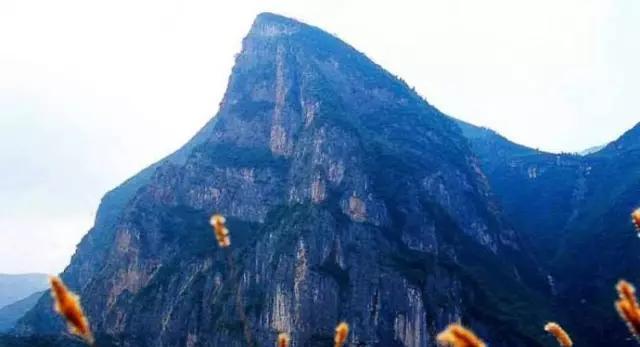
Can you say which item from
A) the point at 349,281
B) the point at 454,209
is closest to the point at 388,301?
the point at 349,281

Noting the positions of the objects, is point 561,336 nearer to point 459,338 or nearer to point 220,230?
point 459,338

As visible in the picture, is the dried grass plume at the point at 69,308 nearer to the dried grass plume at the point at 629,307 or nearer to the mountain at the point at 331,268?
the dried grass plume at the point at 629,307

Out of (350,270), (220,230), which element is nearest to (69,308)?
(220,230)

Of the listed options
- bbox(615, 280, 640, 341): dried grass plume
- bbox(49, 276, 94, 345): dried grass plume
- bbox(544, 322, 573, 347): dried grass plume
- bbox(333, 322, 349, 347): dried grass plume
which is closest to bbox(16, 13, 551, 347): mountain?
bbox(333, 322, 349, 347): dried grass plume

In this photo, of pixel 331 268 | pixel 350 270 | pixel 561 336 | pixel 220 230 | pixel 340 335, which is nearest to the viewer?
pixel 561 336

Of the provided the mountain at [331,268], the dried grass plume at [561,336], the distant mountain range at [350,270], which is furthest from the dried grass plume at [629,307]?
the distant mountain range at [350,270]

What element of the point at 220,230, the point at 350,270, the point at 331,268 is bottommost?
the point at 220,230

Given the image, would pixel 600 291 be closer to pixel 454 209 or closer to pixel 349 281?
pixel 454 209
